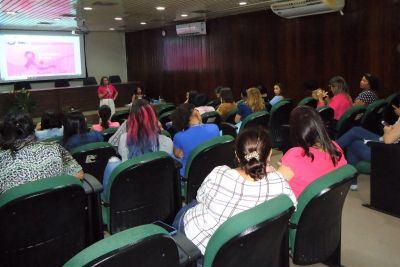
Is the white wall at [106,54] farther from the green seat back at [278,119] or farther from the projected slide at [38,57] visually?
the green seat back at [278,119]

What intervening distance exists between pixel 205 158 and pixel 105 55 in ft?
37.9

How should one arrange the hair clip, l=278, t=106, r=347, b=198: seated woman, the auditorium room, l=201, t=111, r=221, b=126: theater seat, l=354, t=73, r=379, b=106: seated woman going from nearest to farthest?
the auditorium room, the hair clip, l=278, t=106, r=347, b=198: seated woman, l=201, t=111, r=221, b=126: theater seat, l=354, t=73, r=379, b=106: seated woman

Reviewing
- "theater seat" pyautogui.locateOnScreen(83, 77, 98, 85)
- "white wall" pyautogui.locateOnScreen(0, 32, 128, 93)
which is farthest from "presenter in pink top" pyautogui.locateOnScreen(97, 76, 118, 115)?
"white wall" pyautogui.locateOnScreen(0, 32, 128, 93)

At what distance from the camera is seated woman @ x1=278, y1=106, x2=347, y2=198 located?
2.31 m

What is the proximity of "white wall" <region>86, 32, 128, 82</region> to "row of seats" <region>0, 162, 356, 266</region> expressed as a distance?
11.6 meters

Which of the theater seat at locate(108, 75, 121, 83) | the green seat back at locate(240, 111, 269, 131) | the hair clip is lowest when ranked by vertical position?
the green seat back at locate(240, 111, 269, 131)

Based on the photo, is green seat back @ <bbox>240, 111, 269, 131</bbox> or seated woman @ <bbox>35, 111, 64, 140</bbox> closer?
seated woman @ <bbox>35, 111, 64, 140</bbox>

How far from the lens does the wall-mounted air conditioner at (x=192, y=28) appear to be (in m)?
10.4

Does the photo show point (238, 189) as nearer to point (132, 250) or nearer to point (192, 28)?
point (132, 250)

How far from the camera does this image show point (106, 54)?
13.5 m

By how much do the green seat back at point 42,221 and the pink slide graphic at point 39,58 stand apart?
1063 cm

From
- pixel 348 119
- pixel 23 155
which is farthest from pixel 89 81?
pixel 23 155

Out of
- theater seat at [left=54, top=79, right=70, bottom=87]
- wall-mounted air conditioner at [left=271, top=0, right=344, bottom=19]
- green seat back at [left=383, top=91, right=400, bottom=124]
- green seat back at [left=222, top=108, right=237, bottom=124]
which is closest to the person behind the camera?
green seat back at [left=383, top=91, right=400, bottom=124]

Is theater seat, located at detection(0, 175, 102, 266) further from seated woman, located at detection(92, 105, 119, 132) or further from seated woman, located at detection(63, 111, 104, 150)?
seated woman, located at detection(92, 105, 119, 132)
